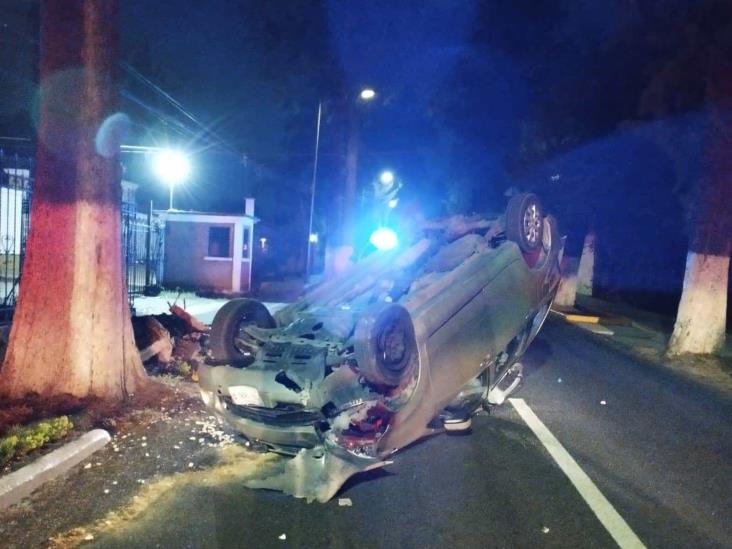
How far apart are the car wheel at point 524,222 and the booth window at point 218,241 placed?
15653 millimetres

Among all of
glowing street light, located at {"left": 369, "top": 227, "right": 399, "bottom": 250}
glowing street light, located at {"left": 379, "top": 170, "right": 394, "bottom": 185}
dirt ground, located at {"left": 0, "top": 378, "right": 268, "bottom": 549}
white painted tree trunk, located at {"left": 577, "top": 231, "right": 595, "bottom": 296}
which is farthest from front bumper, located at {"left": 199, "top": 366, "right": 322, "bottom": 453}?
glowing street light, located at {"left": 379, "top": 170, "right": 394, "bottom": 185}

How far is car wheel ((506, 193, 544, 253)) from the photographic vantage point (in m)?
6.36

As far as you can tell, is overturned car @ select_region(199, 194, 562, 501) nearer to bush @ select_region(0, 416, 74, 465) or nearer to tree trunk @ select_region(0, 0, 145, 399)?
bush @ select_region(0, 416, 74, 465)

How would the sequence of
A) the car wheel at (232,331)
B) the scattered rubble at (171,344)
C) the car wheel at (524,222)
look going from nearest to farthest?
the car wheel at (232,331) → the car wheel at (524,222) → the scattered rubble at (171,344)

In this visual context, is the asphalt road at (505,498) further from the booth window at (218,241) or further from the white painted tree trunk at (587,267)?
the white painted tree trunk at (587,267)

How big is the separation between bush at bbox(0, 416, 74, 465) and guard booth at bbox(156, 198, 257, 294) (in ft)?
51.1

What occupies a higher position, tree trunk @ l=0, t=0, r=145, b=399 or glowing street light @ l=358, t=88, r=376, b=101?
glowing street light @ l=358, t=88, r=376, b=101

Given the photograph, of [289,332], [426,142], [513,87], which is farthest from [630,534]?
[426,142]

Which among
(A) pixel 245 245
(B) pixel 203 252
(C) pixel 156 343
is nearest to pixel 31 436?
(C) pixel 156 343

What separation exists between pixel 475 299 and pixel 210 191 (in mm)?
30121

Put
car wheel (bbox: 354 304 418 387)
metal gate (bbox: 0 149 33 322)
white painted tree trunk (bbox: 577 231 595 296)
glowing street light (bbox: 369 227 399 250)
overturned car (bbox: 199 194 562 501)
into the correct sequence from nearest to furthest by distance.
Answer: car wheel (bbox: 354 304 418 387), overturned car (bbox: 199 194 562 501), glowing street light (bbox: 369 227 399 250), metal gate (bbox: 0 149 33 322), white painted tree trunk (bbox: 577 231 595 296)

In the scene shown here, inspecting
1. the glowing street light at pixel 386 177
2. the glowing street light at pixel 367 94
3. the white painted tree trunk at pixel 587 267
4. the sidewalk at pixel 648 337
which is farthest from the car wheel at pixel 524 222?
the glowing street light at pixel 386 177

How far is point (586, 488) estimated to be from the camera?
16.2ft

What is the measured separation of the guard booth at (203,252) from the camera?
2089 cm
